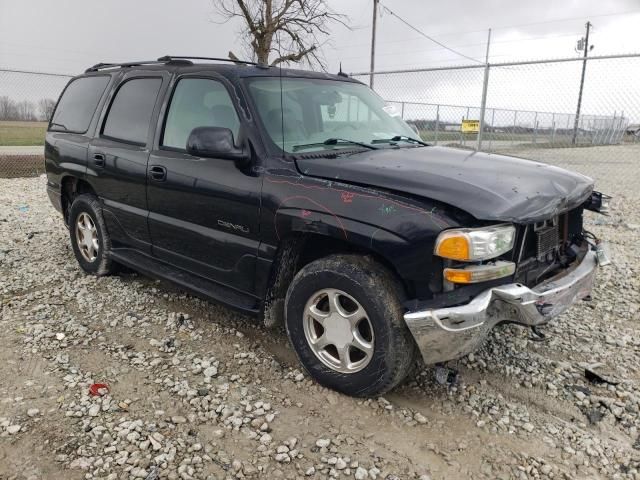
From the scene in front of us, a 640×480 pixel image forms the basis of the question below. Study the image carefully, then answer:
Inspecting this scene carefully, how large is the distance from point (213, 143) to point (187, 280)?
118cm

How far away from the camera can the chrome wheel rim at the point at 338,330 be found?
284 centimetres

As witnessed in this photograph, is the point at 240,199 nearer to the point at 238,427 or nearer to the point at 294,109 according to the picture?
the point at 294,109

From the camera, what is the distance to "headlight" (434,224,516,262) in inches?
96.7

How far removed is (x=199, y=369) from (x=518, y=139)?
15589mm

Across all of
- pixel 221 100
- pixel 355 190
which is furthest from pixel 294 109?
pixel 355 190

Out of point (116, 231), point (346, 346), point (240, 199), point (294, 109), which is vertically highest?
point (294, 109)

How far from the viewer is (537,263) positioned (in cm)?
294

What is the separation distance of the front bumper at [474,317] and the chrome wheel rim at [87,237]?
3423 mm

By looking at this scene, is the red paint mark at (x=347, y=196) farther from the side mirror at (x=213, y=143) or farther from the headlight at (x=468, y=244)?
the side mirror at (x=213, y=143)

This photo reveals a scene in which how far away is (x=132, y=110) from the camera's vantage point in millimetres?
4230

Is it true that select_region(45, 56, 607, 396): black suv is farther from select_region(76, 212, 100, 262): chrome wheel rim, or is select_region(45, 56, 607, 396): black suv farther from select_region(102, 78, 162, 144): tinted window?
select_region(76, 212, 100, 262): chrome wheel rim

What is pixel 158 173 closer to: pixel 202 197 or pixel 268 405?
pixel 202 197

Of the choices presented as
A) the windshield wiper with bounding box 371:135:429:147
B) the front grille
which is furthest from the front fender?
the windshield wiper with bounding box 371:135:429:147

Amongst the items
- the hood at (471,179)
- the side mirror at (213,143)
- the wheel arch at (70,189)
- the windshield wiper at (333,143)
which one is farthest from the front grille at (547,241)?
the wheel arch at (70,189)
